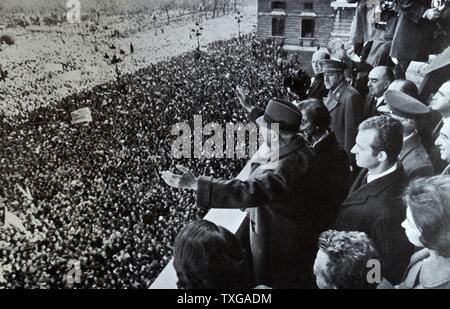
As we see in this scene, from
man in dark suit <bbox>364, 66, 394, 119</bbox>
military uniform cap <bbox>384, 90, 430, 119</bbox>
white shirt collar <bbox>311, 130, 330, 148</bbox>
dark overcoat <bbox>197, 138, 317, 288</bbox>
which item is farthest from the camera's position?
man in dark suit <bbox>364, 66, 394, 119</bbox>

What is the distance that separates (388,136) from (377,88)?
2.89ft

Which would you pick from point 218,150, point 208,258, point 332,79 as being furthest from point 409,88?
point 208,258

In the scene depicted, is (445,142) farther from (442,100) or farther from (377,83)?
(377,83)

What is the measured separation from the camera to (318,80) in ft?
12.9

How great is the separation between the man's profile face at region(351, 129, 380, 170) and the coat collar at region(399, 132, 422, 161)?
0.32 metres

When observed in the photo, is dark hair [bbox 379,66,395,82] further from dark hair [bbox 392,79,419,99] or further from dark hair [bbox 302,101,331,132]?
dark hair [bbox 302,101,331,132]

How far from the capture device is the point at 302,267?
3584 millimetres

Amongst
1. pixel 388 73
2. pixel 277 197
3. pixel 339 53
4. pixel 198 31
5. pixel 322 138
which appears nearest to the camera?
pixel 277 197

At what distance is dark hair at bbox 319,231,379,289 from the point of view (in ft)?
10.2

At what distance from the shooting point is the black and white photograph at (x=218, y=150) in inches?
129

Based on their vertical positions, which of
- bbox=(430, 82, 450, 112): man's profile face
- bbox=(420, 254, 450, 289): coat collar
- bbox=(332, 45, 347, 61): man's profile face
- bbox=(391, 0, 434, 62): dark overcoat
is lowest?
bbox=(420, 254, 450, 289): coat collar

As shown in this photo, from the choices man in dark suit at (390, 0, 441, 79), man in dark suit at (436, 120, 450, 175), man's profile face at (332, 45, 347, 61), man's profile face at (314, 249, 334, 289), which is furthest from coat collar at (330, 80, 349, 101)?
man's profile face at (314, 249, 334, 289)

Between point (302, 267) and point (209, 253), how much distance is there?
89 centimetres
